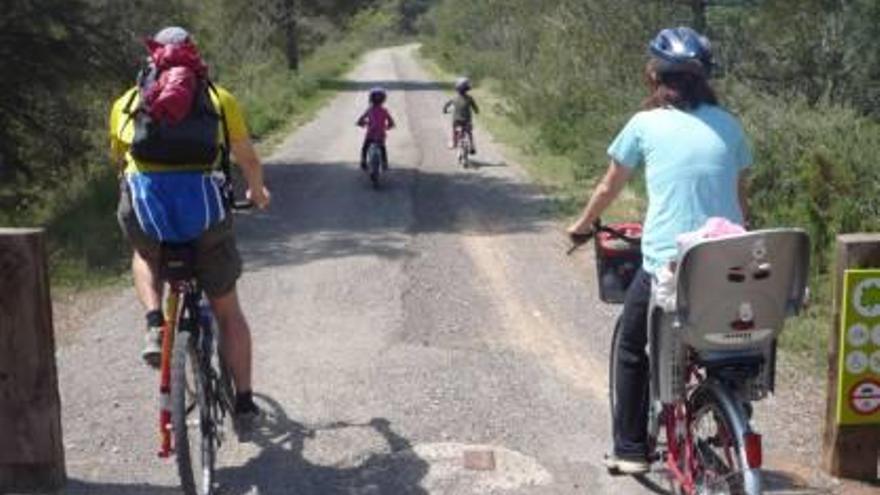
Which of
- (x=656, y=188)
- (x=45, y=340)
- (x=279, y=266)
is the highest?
(x=656, y=188)

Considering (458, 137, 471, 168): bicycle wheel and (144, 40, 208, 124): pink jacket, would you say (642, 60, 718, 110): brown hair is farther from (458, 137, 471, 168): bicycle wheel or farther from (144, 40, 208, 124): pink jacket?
(458, 137, 471, 168): bicycle wheel

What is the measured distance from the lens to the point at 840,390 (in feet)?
16.4

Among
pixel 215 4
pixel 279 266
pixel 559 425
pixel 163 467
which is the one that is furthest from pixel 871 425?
pixel 215 4

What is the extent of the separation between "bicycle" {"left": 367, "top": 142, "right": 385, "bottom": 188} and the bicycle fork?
11.1 m

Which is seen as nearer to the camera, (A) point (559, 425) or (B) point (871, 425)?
(B) point (871, 425)

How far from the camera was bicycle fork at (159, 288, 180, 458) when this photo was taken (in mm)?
4586

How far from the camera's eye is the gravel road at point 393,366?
17.5 ft

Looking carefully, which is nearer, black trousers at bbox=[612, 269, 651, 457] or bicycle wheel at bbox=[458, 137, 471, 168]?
black trousers at bbox=[612, 269, 651, 457]

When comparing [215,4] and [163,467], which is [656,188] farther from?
[215,4]

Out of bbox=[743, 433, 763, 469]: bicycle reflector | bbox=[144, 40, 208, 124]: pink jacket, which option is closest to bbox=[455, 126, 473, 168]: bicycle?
bbox=[144, 40, 208, 124]: pink jacket

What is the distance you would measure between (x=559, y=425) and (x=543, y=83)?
17546 millimetres

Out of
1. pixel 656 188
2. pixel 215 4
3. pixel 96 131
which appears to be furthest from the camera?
pixel 215 4

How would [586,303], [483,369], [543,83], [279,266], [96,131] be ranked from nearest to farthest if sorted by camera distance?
[483,369]
[586,303]
[279,266]
[96,131]
[543,83]

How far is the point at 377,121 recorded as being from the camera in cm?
1659
